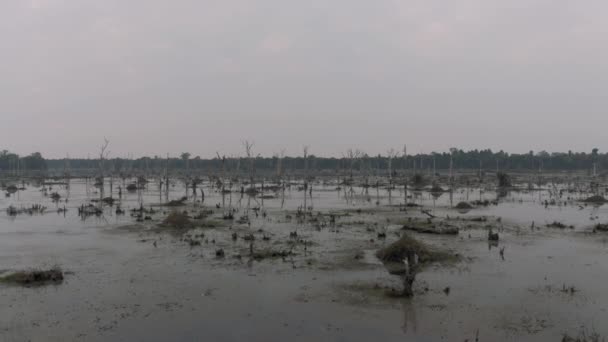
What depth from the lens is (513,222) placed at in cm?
2584

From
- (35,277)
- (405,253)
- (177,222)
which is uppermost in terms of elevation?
(177,222)

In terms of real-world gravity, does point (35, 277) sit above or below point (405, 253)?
below

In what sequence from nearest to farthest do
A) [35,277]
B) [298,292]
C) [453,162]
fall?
[298,292] < [35,277] < [453,162]

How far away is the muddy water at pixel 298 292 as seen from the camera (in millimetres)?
9820

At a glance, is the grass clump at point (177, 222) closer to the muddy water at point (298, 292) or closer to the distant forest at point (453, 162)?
the muddy water at point (298, 292)

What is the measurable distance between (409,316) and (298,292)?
130 inches

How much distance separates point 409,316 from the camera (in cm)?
1059

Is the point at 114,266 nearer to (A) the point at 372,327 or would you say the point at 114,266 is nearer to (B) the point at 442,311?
(A) the point at 372,327

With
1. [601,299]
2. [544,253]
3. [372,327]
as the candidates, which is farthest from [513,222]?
[372,327]

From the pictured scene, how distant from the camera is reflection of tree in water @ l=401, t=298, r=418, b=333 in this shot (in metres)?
9.90

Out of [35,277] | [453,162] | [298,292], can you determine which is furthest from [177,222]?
[453,162]

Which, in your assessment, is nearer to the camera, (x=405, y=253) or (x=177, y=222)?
(x=405, y=253)

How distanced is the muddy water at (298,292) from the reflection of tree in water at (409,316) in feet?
0.09

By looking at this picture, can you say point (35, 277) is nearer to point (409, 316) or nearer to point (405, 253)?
point (409, 316)
